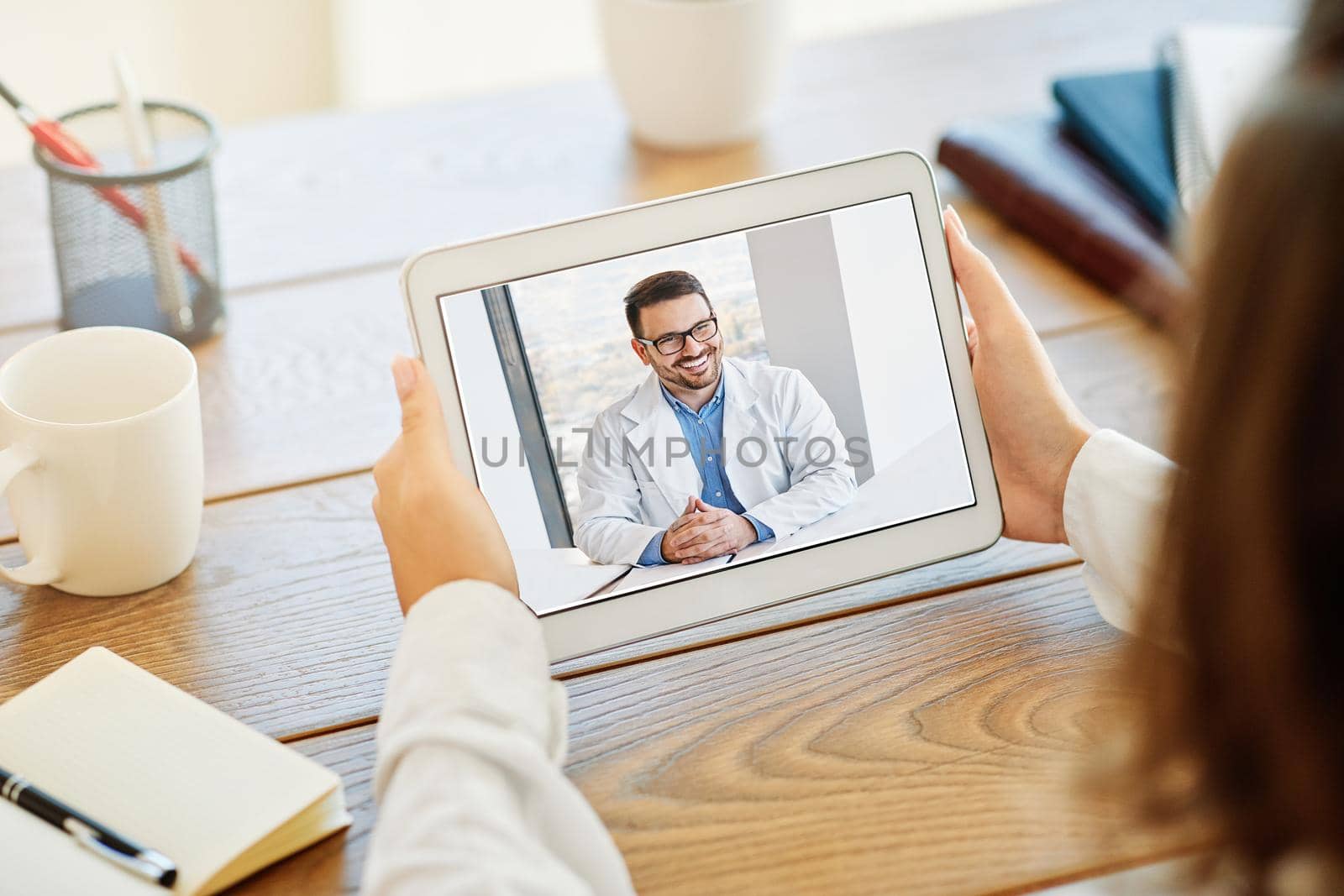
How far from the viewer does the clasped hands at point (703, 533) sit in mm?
656

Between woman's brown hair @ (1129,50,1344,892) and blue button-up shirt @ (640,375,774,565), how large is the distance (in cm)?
26

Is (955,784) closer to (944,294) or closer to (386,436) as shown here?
(944,294)

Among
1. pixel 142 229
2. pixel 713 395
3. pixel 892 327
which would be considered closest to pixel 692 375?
pixel 713 395

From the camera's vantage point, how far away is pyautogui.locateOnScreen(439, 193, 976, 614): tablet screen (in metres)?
0.65

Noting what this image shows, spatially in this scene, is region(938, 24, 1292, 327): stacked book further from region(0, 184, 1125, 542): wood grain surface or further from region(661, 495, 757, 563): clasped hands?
region(661, 495, 757, 563): clasped hands

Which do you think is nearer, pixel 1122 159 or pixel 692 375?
pixel 692 375

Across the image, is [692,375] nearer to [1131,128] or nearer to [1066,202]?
[1066,202]

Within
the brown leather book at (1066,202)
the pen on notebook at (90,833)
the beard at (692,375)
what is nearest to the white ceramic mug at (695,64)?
the brown leather book at (1066,202)

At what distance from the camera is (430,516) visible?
2.06 ft

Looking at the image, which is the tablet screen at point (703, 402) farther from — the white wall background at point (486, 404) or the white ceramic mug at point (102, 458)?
the white ceramic mug at point (102, 458)

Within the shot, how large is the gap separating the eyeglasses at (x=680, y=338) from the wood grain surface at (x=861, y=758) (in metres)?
0.17

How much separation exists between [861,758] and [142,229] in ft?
2.06

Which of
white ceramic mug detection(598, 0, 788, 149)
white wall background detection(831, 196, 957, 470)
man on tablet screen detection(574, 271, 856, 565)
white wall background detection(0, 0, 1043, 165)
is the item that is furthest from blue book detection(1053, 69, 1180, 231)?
white wall background detection(0, 0, 1043, 165)

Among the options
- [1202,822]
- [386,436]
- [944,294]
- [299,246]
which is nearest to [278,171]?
[299,246]
